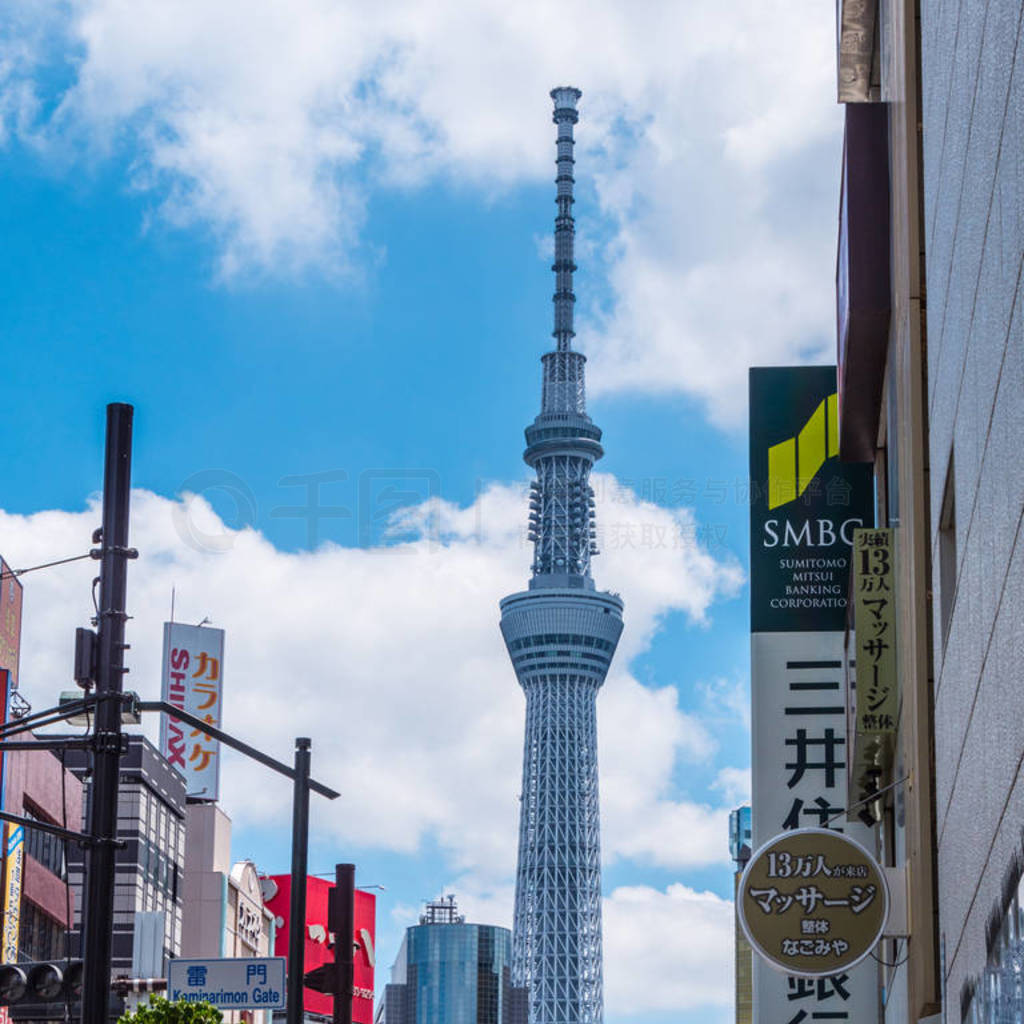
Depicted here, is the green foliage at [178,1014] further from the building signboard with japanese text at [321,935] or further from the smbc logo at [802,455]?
the building signboard with japanese text at [321,935]

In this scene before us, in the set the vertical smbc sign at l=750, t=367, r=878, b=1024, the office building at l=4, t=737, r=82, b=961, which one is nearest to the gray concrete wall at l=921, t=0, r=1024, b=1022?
the vertical smbc sign at l=750, t=367, r=878, b=1024

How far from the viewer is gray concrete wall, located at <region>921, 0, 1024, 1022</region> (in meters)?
10.9

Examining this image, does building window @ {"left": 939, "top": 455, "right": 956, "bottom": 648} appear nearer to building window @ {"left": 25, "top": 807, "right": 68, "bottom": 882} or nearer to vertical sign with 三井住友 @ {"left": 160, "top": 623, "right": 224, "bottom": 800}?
building window @ {"left": 25, "top": 807, "right": 68, "bottom": 882}

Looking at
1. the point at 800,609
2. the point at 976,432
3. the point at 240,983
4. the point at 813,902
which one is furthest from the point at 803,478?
the point at 976,432

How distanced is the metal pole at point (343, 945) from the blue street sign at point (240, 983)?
773 centimetres

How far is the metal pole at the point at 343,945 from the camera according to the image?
2170 centimetres

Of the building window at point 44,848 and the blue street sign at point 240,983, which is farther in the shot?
the building window at point 44,848

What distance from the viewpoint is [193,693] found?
86750 mm

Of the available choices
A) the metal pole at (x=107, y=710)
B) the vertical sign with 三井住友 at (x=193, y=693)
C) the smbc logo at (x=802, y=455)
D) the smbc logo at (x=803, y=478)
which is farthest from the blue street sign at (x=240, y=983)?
the vertical sign with 三井住友 at (x=193, y=693)

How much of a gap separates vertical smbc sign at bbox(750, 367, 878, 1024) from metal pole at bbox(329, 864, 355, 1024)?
11.3 meters

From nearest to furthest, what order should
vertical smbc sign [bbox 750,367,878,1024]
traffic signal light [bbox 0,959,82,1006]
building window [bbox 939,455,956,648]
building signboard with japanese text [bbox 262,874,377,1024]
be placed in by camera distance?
building window [bbox 939,455,956,648], traffic signal light [bbox 0,959,82,1006], vertical smbc sign [bbox 750,367,878,1024], building signboard with japanese text [bbox 262,874,377,1024]

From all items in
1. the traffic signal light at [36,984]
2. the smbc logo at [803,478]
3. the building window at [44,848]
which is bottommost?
the traffic signal light at [36,984]

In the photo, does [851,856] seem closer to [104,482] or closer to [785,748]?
[104,482]

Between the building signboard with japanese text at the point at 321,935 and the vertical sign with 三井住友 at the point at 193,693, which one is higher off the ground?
the vertical sign with 三井住友 at the point at 193,693
